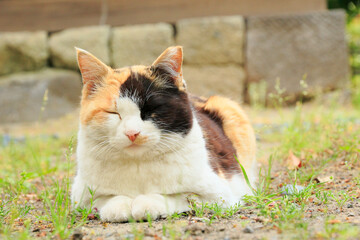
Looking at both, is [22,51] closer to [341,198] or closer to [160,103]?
[160,103]

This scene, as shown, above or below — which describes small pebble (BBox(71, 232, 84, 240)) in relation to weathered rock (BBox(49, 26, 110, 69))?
below

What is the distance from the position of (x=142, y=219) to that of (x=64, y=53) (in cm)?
503

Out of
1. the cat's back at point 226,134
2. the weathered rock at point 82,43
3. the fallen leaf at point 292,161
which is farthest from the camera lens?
the weathered rock at point 82,43

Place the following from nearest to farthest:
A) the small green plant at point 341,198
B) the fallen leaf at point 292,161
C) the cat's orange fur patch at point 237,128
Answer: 1. the small green plant at point 341,198
2. the cat's orange fur patch at point 237,128
3. the fallen leaf at point 292,161

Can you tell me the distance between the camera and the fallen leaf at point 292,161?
10.2 ft

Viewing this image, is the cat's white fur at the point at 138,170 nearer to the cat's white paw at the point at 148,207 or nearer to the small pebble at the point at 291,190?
the cat's white paw at the point at 148,207

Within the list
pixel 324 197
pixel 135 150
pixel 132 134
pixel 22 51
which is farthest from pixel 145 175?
pixel 22 51

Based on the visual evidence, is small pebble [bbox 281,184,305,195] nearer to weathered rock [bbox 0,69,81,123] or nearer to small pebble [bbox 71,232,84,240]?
small pebble [bbox 71,232,84,240]

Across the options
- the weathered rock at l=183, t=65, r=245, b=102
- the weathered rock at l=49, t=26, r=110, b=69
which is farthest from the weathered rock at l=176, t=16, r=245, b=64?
the weathered rock at l=49, t=26, r=110, b=69

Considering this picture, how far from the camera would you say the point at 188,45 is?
652cm

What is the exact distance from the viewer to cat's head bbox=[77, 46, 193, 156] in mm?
2018

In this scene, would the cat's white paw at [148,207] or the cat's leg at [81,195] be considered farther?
the cat's leg at [81,195]

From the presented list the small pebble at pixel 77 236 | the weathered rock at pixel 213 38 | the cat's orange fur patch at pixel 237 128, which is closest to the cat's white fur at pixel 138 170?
the small pebble at pixel 77 236

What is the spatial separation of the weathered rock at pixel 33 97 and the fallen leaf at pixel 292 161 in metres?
4.11
